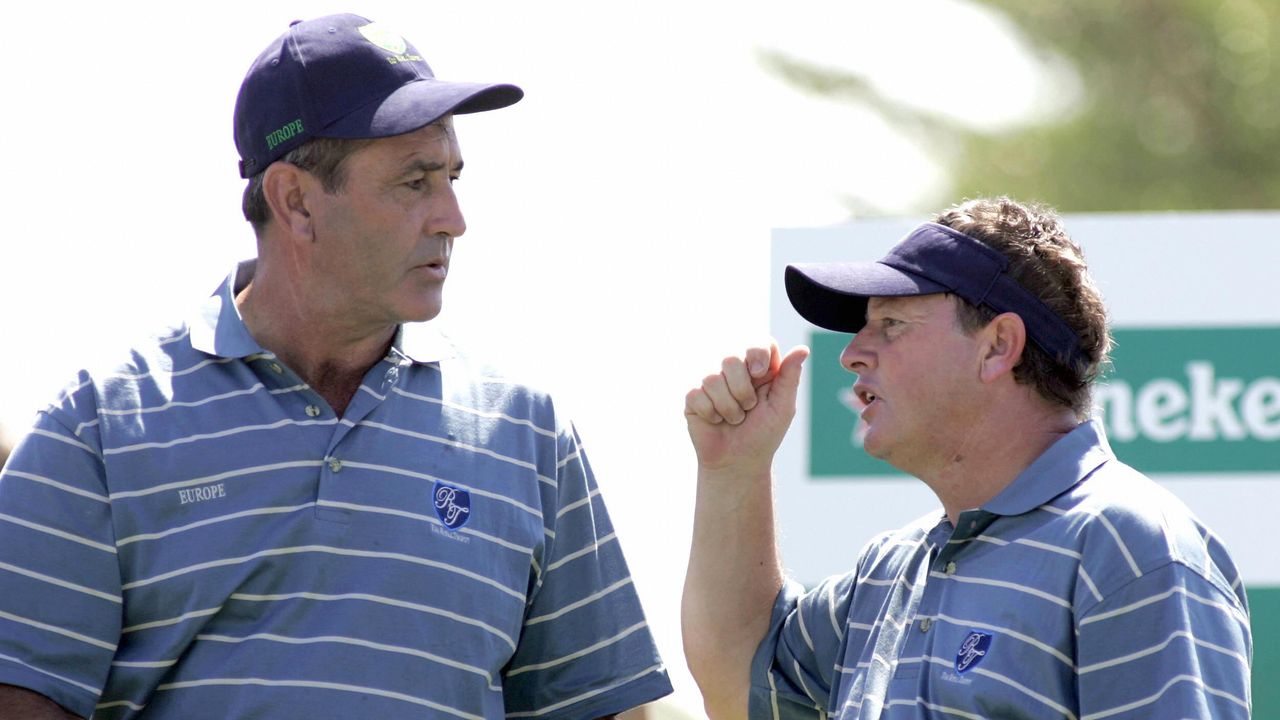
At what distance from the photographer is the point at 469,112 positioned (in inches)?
110

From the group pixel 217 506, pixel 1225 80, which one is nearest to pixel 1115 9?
pixel 1225 80

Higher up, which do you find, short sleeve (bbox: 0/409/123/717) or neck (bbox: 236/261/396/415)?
neck (bbox: 236/261/396/415)

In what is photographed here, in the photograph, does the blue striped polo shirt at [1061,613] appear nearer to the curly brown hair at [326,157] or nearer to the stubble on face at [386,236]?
the stubble on face at [386,236]

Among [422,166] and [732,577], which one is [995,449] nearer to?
[732,577]

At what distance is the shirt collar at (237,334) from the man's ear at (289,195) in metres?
0.13

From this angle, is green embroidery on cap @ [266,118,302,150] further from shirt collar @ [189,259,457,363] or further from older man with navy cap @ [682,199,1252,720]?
older man with navy cap @ [682,199,1252,720]

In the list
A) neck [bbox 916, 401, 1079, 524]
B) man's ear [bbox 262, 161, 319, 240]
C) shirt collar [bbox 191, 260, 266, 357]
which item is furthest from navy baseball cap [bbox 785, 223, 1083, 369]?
shirt collar [bbox 191, 260, 266, 357]

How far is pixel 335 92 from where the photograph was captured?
2736mm

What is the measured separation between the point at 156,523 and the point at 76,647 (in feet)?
0.68

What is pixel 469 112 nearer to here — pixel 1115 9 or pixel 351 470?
pixel 351 470

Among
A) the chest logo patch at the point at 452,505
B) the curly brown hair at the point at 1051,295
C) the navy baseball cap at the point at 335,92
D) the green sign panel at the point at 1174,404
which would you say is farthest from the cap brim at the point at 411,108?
the green sign panel at the point at 1174,404

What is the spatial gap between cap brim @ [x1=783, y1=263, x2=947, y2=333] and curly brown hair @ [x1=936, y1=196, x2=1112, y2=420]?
0.10 meters

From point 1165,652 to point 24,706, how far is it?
163cm

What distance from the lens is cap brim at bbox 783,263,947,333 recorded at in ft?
9.81
